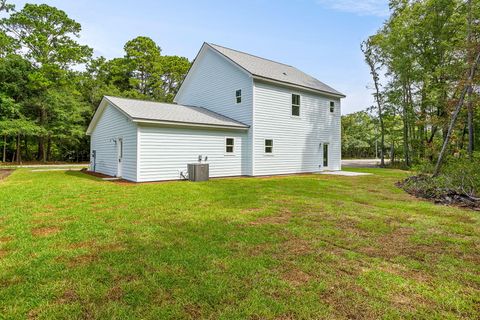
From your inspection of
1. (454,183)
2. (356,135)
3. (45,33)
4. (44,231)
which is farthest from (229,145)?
(356,135)

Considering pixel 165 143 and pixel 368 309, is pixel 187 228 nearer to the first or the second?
pixel 368 309

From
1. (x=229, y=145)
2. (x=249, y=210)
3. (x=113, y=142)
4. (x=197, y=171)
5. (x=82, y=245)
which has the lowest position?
(x=82, y=245)

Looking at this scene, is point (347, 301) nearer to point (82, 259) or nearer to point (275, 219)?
point (275, 219)

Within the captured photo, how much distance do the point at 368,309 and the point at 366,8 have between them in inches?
577

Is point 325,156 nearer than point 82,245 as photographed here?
No

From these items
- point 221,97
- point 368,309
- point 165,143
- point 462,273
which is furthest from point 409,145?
point 368,309

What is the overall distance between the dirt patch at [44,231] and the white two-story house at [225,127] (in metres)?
6.52

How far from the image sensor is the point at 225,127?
532 inches

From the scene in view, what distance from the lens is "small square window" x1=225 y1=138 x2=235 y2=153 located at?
46.1ft

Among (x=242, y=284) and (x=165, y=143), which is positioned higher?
(x=165, y=143)

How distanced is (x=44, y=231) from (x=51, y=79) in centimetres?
Result: 2786

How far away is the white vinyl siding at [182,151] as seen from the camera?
1153cm

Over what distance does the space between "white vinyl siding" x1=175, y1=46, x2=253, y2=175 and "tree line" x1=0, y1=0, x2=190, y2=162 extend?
1479cm

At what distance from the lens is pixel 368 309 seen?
2482 millimetres
